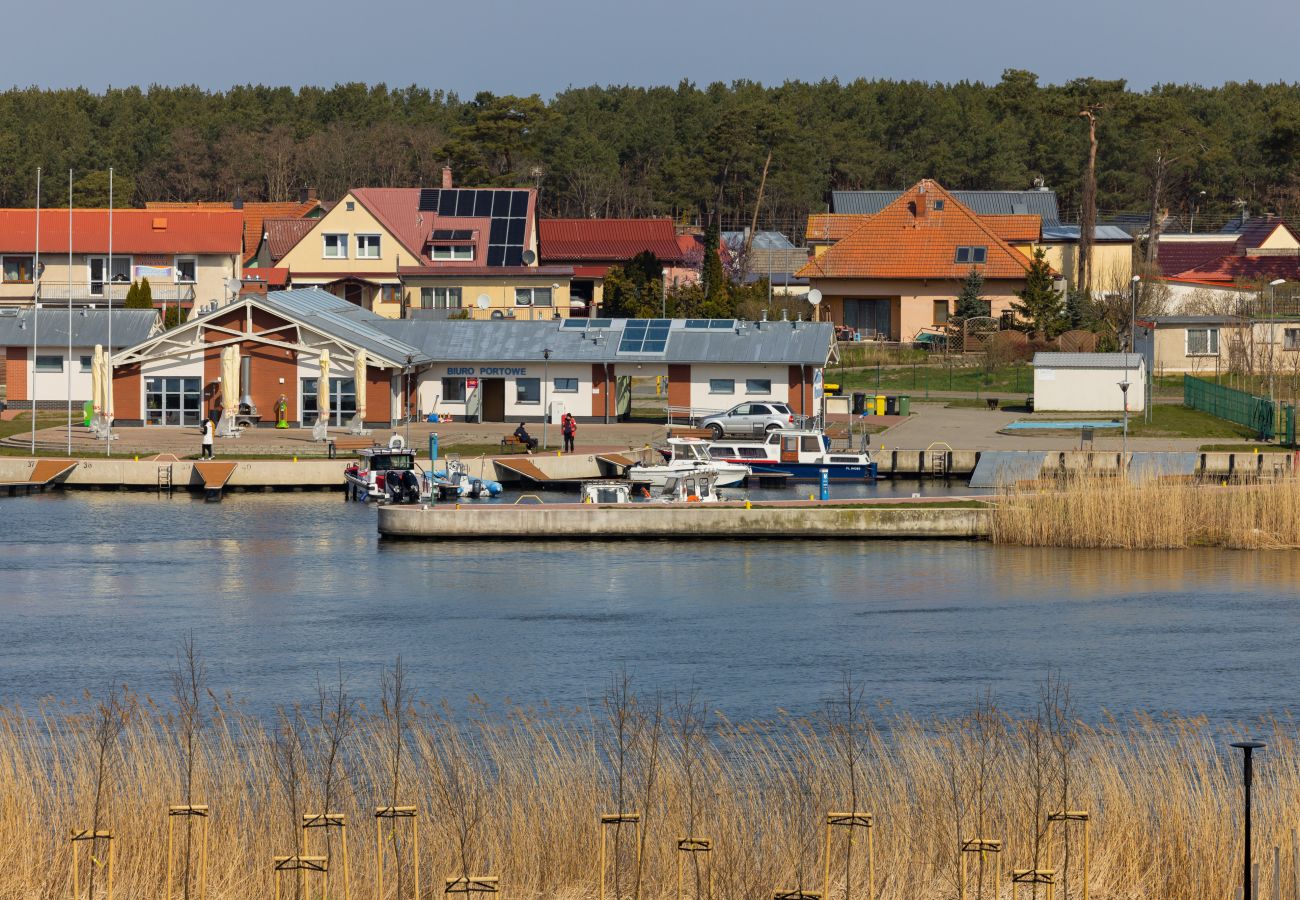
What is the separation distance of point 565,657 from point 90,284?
217ft

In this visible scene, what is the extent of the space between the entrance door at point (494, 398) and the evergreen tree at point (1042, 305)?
28.5m

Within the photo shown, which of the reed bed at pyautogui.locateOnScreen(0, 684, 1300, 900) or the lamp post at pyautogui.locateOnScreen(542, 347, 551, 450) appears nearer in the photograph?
the reed bed at pyautogui.locateOnScreen(0, 684, 1300, 900)

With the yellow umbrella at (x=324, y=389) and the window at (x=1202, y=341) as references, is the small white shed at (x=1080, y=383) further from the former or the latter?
the yellow umbrella at (x=324, y=389)

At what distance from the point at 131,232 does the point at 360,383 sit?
123ft

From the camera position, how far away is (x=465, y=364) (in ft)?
226

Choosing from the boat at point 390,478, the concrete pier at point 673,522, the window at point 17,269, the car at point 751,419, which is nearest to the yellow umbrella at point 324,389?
the boat at point 390,478

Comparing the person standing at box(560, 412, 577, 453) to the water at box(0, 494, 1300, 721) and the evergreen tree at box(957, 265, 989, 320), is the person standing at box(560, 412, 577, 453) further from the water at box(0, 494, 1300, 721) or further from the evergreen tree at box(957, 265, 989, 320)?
the evergreen tree at box(957, 265, 989, 320)

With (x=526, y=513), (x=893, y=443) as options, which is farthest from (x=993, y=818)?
(x=893, y=443)

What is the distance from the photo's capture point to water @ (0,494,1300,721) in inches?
1305

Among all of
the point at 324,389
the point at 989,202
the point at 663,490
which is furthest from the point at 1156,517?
the point at 989,202

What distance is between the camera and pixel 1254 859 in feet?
63.1

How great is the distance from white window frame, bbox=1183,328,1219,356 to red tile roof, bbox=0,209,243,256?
152 ft

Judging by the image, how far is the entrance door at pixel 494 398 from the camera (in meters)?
69.3

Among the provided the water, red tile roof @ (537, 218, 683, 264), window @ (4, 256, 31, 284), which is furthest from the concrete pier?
red tile roof @ (537, 218, 683, 264)
